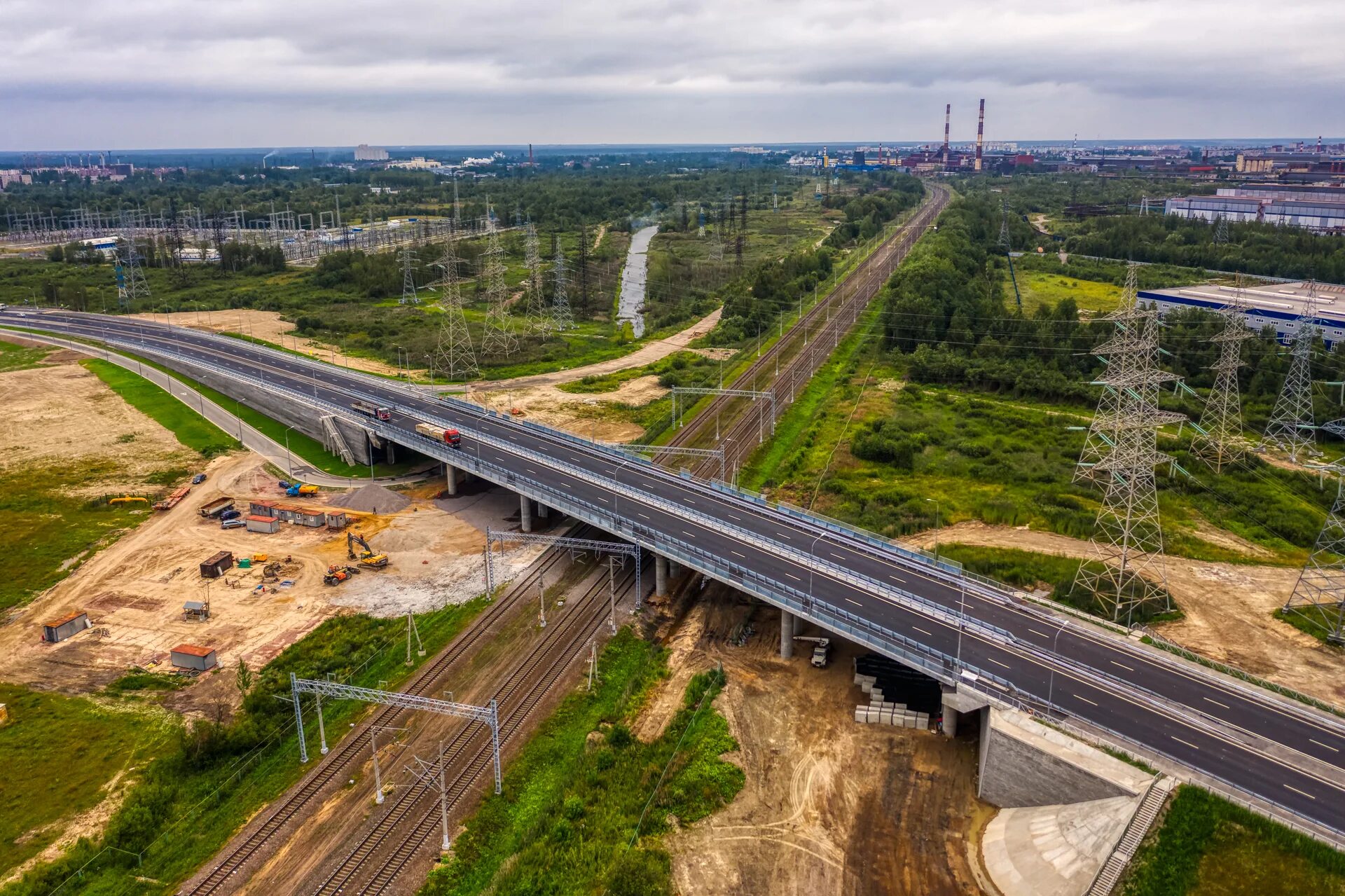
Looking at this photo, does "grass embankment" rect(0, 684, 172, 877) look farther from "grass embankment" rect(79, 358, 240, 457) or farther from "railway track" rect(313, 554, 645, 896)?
"grass embankment" rect(79, 358, 240, 457)

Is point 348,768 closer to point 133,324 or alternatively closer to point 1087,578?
point 1087,578

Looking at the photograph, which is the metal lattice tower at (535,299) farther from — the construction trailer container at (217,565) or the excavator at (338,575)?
the excavator at (338,575)

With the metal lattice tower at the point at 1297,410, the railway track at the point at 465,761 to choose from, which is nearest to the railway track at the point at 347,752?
the railway track at the point at 465,761

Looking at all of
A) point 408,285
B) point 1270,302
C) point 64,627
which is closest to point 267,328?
point 408,285

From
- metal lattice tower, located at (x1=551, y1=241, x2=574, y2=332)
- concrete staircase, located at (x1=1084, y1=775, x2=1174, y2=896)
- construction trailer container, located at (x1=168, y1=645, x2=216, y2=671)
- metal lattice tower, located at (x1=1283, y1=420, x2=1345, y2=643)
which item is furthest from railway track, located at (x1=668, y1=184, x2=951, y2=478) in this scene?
concrete staircase, located at (x1=1084, y1=775, x2=1174, y2=896)

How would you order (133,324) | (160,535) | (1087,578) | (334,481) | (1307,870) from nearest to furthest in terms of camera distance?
1. (1307,870)
2. (1087,578)
3. (160,535)
4. (334,481)
5. (133,324)

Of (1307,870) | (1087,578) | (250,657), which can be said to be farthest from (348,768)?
(1087,578)

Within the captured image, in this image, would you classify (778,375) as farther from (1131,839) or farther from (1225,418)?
(1131,839)
